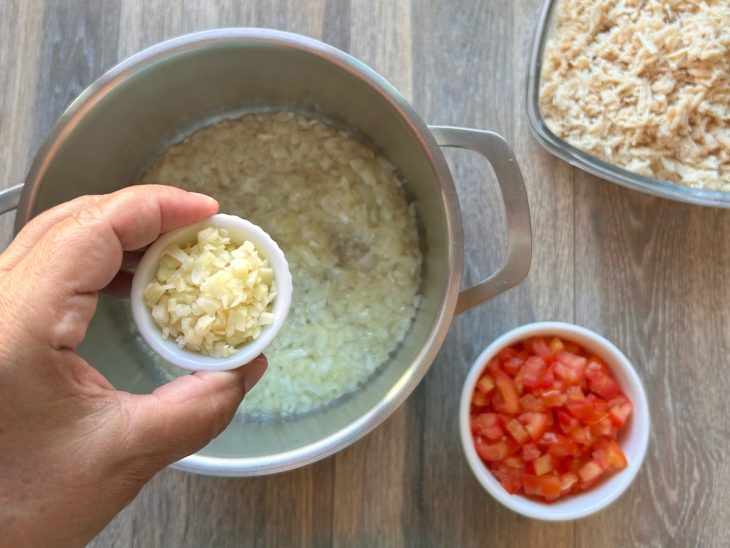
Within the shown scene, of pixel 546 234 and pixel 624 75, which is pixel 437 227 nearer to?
pixel 546 234

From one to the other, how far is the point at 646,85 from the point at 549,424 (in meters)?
0.59

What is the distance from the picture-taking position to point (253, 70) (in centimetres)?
108

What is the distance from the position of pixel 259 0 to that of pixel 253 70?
0.23m

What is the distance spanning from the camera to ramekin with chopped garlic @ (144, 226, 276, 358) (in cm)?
77

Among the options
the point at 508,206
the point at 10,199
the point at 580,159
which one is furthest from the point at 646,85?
the point at 10,199

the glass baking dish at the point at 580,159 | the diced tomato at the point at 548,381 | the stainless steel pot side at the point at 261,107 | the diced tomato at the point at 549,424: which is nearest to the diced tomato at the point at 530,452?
the diced tomato at the point at 549,424

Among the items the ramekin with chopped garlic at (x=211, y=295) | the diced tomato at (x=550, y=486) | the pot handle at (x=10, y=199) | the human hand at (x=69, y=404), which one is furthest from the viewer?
the diced tomato at (x=550, y=486)

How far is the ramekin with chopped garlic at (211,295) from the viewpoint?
2.54 ft

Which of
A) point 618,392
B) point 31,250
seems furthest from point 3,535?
point 618,392

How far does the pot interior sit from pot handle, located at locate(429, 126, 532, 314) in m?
0.05

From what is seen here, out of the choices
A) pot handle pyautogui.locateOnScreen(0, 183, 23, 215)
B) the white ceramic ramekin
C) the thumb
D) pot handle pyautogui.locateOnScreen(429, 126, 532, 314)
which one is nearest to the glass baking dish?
pot handle pyautogui.locateOnScreen(429, 126, 532, 314)

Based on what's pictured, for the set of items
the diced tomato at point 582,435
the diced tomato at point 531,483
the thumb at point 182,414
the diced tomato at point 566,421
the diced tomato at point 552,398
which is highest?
the thumb at point 182,414

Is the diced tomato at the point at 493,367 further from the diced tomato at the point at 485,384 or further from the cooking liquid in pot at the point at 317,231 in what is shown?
the cooking liquid in pot at the point at 317,231

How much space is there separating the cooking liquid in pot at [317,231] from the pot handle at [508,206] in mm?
208
